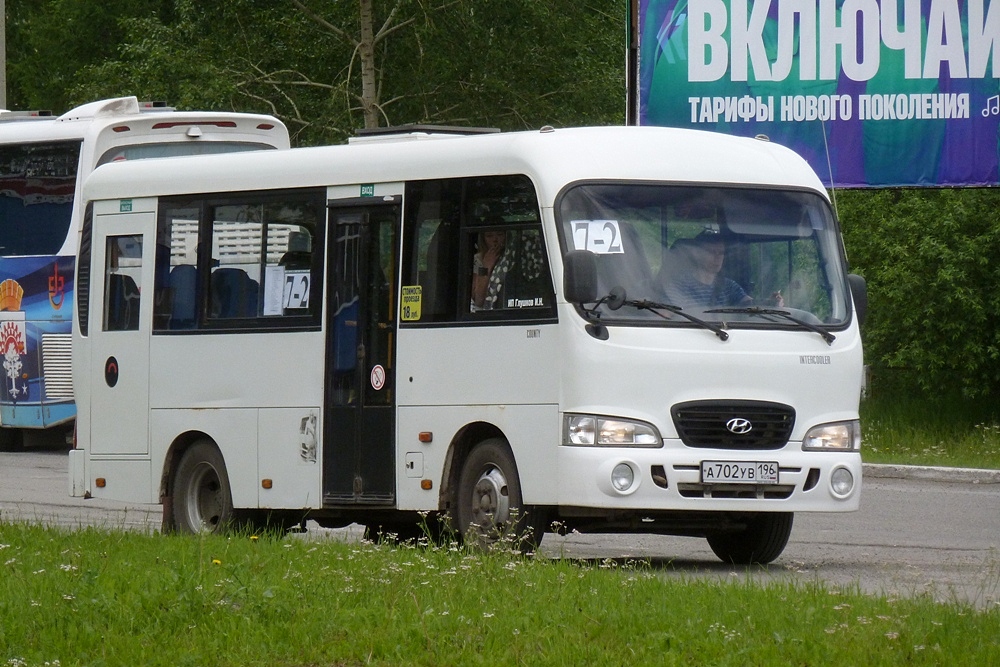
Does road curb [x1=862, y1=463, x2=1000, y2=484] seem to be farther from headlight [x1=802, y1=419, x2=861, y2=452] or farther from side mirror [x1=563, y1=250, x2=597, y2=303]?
side mirror [x1=563, y1=250, x2=597, y2=303]

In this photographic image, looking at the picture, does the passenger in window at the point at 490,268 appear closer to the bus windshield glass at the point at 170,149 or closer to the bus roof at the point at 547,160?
the bus roof at the point at 547,160

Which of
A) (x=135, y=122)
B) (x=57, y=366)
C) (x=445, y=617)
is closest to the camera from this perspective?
(x=445, y=617)

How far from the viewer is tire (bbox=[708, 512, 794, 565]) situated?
477 inches

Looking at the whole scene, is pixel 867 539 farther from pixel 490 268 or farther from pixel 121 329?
pixel 121 329

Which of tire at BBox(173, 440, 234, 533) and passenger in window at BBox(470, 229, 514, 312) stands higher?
passenger in window at BBox(470, 229, 514, 312)

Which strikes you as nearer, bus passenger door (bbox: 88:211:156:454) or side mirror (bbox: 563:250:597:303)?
side mirror (bbox: 563:250:597:303)

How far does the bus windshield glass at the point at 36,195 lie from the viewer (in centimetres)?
2384

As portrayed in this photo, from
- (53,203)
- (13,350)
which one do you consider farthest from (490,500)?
(13,350)

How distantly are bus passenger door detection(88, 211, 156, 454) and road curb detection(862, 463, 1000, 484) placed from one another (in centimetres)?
991

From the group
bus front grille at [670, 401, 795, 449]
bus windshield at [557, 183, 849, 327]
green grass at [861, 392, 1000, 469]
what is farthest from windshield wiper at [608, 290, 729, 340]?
green grass at [861, 392, 1000, 469]

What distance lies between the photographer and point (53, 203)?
24109 millimetres

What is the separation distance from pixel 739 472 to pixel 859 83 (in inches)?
588

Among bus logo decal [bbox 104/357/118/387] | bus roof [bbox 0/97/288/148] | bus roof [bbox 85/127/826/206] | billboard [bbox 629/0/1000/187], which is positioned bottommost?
bus logo decal [bbox 104/357/118/387]

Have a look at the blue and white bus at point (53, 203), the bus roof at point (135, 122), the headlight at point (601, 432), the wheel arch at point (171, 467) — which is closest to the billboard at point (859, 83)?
the bus roof at point (135, 122)
